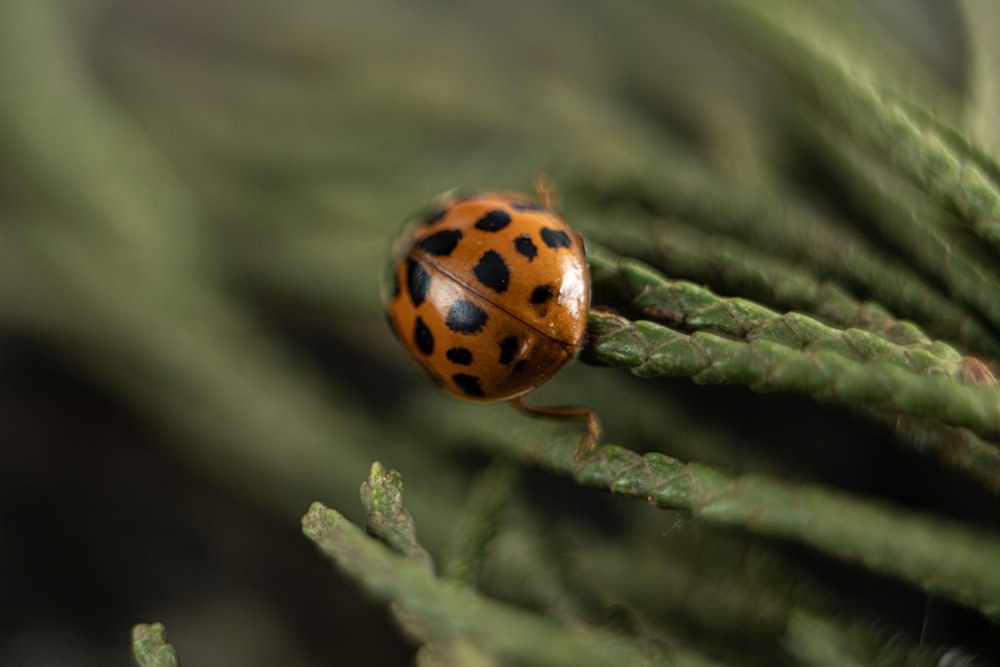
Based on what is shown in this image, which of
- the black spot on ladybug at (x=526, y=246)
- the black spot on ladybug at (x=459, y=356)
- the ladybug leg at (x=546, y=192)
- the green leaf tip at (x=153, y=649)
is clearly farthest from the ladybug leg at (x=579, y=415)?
the green leaf tip at (x=153, y=649)

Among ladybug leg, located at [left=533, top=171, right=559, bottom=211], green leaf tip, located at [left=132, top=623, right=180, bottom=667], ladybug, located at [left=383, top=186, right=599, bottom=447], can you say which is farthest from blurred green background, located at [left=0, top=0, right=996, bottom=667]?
green leaf tip, located at [left=132, top=623, right=180, bottom=667]

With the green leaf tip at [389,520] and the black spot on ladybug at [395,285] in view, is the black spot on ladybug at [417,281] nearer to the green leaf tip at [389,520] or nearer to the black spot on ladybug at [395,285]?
the black spot on ladybug at [395,285]

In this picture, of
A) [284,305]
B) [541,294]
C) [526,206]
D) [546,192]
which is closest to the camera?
[541,294]

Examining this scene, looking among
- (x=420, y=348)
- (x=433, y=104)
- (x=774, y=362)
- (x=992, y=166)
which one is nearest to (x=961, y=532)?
(x=774, y=362)

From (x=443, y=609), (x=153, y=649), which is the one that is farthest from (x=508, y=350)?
(x=153, y=649)

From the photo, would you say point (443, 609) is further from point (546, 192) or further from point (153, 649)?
point (546, 192)
